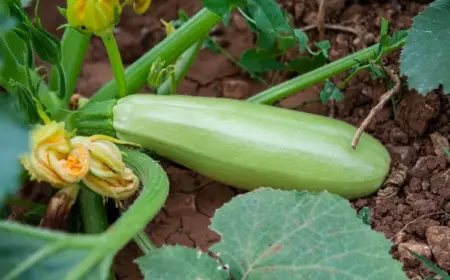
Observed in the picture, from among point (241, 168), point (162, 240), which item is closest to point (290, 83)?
point (241, 168)

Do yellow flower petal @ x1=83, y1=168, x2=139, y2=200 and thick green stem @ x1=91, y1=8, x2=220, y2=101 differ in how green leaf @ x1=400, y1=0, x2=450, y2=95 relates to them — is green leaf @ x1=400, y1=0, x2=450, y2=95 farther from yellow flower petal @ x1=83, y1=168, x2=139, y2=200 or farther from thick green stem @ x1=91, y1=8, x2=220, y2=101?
yellow flower petal @ x1=83, y1=168, x2=139, y2=200

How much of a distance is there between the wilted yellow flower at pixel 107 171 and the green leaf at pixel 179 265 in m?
0.29

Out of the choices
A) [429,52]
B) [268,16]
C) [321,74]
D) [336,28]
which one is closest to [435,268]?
[429,52]

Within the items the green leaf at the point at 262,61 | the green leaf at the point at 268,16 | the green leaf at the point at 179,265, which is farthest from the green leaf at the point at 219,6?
the green leaf at the point at 179,265

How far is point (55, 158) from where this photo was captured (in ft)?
5.54

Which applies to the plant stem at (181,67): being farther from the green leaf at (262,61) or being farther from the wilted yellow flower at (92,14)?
the wilted yellow flower at (92,14)

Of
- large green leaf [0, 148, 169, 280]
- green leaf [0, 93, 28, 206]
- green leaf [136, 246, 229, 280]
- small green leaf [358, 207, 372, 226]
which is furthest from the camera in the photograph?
small green leaf [358, 207, 372, 226]

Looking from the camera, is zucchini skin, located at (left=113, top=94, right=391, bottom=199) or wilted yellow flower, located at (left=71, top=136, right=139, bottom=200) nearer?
wilted yellow flower, located at (left=71, top=136, right=139, bottom=200)

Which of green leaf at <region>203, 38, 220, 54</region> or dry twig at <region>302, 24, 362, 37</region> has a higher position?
dry twig at <region>302, 24, 362, 37</region>

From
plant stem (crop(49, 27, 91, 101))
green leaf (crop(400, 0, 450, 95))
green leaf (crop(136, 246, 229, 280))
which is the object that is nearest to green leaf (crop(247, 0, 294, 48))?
green leaf (crop(400, 0, 450, 95))

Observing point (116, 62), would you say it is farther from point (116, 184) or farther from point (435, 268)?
point (435, 268)

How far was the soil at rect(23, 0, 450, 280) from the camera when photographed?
1.92 metres

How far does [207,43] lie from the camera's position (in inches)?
92.0

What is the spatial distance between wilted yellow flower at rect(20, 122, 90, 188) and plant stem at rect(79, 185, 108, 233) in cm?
23
